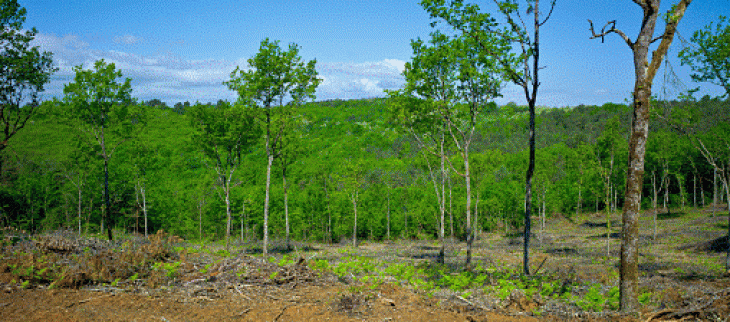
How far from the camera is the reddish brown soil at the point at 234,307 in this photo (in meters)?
6.71

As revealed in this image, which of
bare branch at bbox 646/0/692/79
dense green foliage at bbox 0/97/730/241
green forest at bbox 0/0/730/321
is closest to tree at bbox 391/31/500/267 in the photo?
green forest at bbox 0/0/730/321

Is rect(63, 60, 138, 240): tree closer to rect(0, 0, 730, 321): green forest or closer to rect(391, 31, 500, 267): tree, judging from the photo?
rect(0, 0, 730, 321): green forest

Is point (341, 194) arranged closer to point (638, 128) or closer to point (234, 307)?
point (234, 307)

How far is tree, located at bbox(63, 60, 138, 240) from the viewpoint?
23.1 m

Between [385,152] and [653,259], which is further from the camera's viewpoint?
[385,152]

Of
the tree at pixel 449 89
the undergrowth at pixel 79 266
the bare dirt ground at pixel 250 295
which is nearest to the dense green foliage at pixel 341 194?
the tree at pixel 449 89

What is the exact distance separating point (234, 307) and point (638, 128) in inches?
337

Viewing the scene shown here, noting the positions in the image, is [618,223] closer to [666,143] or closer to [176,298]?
[666,143]

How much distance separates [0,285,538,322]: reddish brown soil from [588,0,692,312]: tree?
2.00m

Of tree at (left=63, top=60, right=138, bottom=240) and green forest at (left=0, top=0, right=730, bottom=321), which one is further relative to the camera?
tree at (left=63, top=60, right=138, bottom=240)

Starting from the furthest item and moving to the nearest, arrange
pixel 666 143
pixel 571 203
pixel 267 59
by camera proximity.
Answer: pixel 571 203 < pixel 666 143 < pixel 267 59

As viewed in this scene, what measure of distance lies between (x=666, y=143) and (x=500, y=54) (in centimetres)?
4896

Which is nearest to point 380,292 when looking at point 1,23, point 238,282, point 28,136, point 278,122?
point 238,282

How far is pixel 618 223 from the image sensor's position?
5388 centimetres
